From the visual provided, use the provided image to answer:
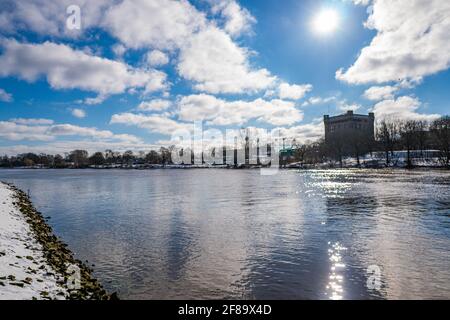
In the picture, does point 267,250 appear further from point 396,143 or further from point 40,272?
point 396,143

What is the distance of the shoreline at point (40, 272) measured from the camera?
34.7 ft

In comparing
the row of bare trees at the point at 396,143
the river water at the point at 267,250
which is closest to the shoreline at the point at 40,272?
the river water at the point at 267,250

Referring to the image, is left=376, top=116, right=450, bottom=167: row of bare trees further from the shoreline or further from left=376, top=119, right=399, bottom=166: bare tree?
the shoreline

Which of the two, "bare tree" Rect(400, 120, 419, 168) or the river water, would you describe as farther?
"bare tree" Rect(400, 120, 419, 168)

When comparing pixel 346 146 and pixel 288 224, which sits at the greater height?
pixel 346 146

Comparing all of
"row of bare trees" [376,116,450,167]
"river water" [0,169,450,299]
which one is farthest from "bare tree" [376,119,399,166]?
"river water" [0,169,450,299]

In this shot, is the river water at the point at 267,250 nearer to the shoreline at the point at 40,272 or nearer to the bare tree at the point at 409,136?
the shoreline at the point at 40,272

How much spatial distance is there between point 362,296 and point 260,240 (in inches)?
323

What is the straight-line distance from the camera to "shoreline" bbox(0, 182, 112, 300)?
10.6 m

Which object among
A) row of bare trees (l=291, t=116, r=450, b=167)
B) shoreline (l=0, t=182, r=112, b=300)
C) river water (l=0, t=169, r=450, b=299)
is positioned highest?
row of bare trees (l=291, t=116, r=450, b=167)

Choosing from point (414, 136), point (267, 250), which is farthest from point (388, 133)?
point (267, 250)

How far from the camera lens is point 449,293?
455 inches
